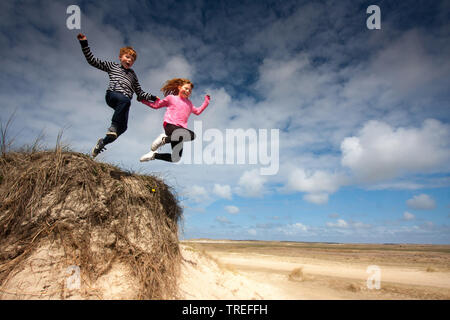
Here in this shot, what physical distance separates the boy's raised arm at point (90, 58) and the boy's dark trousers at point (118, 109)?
0.63 meters

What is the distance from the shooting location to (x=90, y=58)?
493cm

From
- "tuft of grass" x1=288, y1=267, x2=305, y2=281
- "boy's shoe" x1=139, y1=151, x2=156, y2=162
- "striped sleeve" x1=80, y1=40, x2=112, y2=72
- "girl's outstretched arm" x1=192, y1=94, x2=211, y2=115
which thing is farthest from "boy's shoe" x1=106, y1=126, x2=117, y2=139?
"tuft of grass" x1=288, y1=267, x2=305, y2=281

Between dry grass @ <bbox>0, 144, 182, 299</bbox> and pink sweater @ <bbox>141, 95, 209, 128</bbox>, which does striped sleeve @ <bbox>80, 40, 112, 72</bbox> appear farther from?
dry grass @ <bbox>0, 144, 182, 299</bbox>

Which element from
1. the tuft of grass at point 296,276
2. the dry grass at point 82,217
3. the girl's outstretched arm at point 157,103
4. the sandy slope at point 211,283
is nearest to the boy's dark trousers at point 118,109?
the girl's outstretched arm at point 157,103

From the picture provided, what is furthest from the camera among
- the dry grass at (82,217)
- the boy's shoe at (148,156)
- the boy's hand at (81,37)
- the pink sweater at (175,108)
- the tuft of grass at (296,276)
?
the tuft of grass at (296,276)

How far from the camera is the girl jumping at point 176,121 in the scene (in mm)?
5242

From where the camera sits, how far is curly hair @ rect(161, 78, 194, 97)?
19.5 ft

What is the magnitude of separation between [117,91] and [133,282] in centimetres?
377

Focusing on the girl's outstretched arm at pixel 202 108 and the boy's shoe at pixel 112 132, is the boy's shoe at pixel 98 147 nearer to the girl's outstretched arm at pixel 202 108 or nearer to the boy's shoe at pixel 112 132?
the boy's shoe at pixel 112 132

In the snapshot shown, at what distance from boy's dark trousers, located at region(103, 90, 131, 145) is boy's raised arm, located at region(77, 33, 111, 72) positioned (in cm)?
63

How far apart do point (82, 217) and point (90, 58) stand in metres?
3.22
